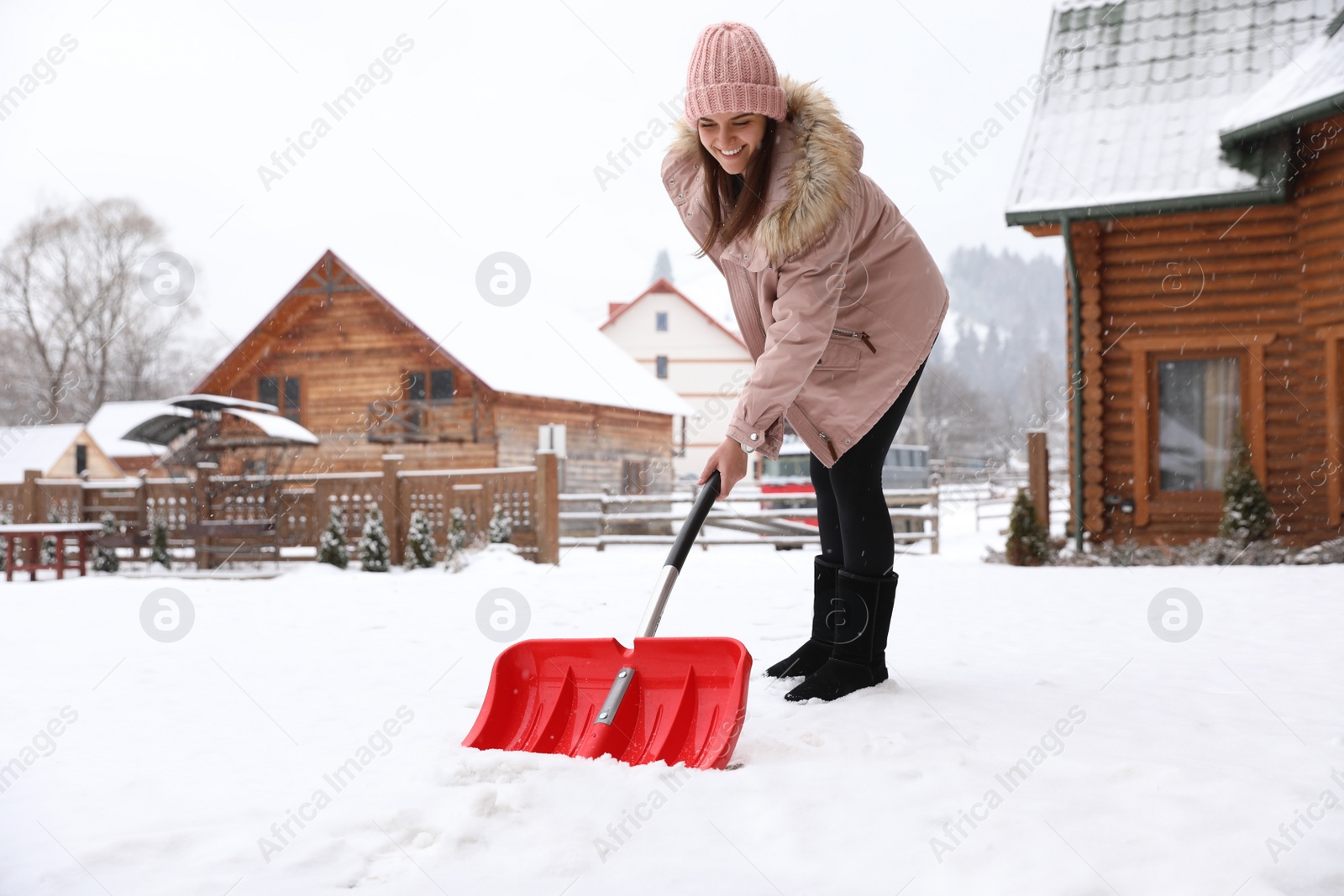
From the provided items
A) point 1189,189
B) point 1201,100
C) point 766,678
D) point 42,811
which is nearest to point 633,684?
point 766,678

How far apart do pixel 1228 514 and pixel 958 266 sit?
135819 mm

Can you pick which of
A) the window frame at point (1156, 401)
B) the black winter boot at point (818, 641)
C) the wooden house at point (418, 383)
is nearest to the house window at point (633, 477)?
the wooden house at point (418, 383)

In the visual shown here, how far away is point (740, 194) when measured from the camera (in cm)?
240

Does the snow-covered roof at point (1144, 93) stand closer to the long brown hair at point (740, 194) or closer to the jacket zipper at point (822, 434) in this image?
the long brown hair at point (740, 194)

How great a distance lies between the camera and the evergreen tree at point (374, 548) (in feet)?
29.3

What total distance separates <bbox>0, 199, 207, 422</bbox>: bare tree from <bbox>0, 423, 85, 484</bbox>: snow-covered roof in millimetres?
670

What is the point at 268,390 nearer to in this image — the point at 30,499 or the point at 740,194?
the point at 30,499

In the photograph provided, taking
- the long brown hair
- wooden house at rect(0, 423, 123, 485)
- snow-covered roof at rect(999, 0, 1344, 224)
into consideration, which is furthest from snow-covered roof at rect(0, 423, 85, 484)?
the long brown hair

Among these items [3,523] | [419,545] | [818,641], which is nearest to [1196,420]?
[818,641]

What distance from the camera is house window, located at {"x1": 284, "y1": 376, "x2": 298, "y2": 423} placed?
17.9m

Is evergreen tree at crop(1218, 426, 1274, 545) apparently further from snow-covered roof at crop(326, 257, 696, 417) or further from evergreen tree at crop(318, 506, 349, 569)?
snow-covered roof at crop(326, 257, 696, 417)

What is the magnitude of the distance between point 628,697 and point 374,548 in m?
7.39

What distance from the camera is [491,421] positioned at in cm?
1612

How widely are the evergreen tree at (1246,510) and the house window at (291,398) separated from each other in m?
15.5
